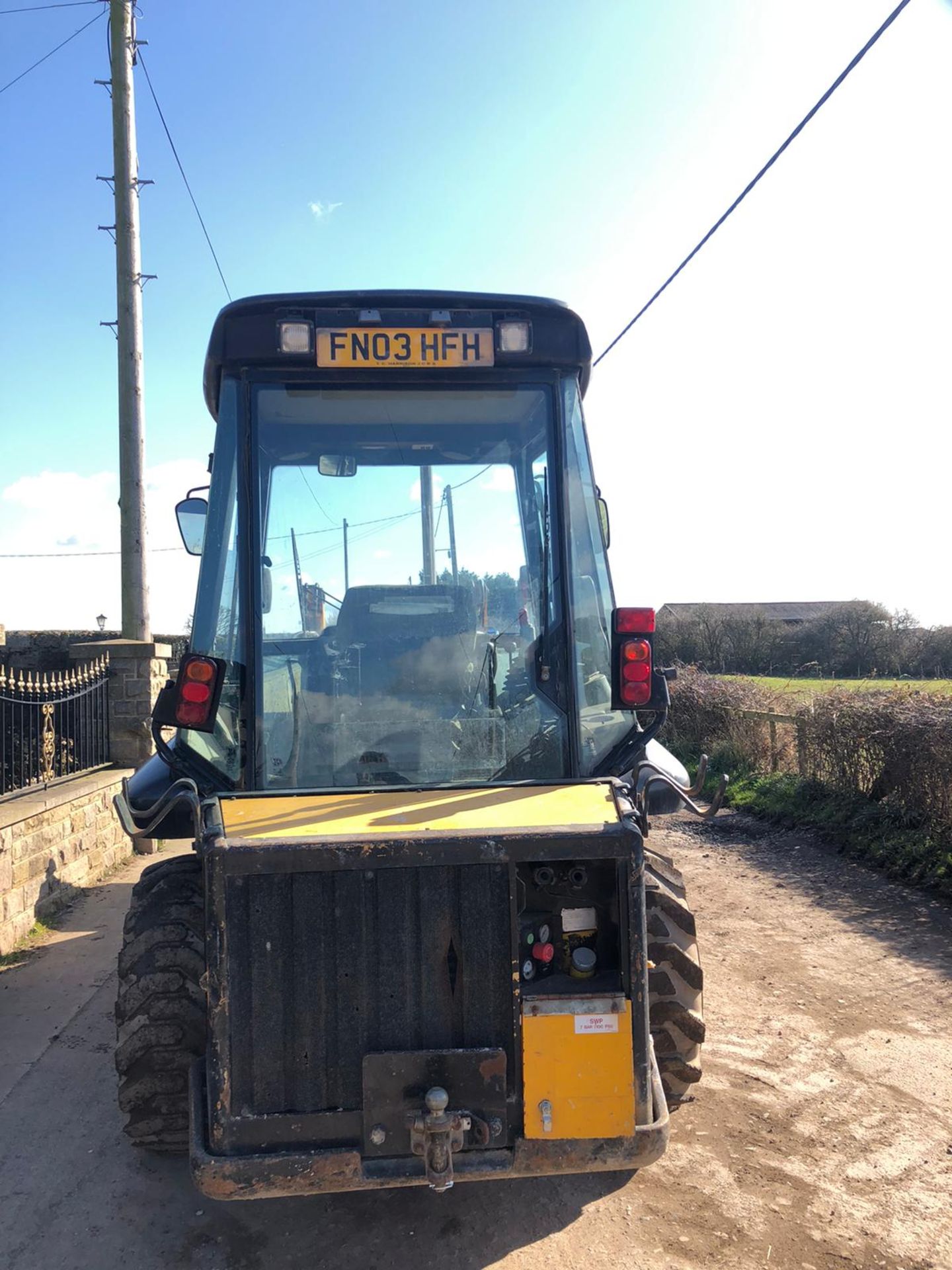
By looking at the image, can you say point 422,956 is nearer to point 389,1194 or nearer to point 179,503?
point 389,1194

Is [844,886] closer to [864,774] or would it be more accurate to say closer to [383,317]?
[864,774]

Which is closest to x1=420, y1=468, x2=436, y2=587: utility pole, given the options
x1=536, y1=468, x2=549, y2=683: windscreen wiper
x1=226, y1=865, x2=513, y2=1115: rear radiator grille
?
x1=536, y1=468, x2=549, y2=683: windscreen wiper

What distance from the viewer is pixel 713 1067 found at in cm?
405

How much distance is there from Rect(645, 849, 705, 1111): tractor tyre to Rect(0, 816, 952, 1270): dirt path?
408 millimetres

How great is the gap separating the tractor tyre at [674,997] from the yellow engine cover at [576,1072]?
558 millimetres

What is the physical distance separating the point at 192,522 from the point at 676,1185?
10.4 ft

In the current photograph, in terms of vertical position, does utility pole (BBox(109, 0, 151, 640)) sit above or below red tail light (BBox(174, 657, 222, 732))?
above

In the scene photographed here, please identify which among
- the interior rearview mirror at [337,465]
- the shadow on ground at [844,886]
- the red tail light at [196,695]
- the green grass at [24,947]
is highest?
the interior rearview mirror at [337,465]

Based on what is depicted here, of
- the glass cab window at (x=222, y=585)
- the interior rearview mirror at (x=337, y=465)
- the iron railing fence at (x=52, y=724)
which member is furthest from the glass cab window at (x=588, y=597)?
the iron railing fence at (x=52, y=724)

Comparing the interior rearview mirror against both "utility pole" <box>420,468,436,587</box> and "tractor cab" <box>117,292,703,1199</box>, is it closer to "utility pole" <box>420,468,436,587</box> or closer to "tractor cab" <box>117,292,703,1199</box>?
"tractor cab" <box>117,292,703,1199</box>

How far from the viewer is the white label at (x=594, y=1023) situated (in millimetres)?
2504

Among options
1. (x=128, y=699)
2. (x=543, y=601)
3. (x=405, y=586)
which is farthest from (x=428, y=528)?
(x=128, y=699)

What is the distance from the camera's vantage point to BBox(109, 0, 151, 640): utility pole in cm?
966

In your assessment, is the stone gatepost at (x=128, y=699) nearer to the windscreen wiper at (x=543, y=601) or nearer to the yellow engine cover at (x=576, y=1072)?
the windscreen wiper at (x=543, y=601)
